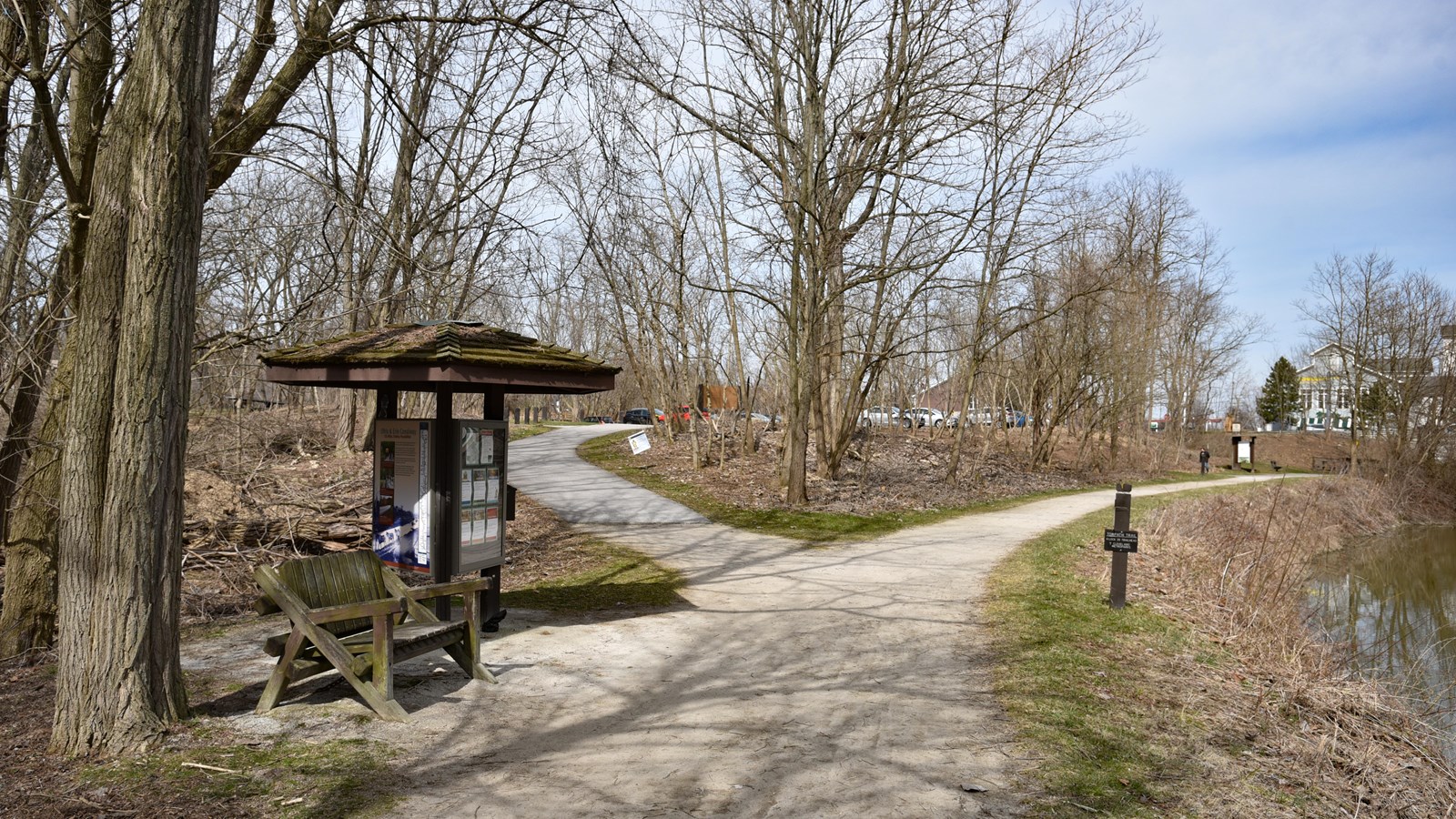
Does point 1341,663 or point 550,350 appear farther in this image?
point 1341,663

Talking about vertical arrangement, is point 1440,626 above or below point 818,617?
below

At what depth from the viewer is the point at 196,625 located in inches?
307

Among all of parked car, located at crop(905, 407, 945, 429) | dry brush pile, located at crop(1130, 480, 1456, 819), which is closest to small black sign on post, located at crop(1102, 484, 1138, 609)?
dry brush pile, located at crop(1130, 480, 1456, 819)

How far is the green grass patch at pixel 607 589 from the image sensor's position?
908 centimetres

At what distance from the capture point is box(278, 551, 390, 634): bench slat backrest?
5.74m

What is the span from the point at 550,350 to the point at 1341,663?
868cm

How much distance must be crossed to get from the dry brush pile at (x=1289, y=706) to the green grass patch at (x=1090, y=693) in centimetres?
31

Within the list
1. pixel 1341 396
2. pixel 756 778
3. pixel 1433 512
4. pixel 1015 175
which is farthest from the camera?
pixel 1341 396

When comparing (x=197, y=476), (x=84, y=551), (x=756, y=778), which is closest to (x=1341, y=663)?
(x=756, y=778)

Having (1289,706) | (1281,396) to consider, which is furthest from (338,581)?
(1281,396)

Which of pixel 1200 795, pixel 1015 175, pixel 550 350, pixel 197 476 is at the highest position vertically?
pixel 1015 175

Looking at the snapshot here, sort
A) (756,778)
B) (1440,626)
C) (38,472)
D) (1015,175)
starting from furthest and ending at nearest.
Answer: (1015,175), (1440,626), (38,472), (756,778)

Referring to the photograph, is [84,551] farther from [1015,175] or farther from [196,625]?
[1015,175]

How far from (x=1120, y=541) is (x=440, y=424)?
6565 millimetres
